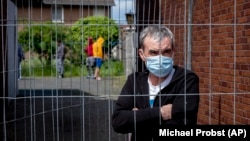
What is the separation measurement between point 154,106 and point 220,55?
2.47 metres

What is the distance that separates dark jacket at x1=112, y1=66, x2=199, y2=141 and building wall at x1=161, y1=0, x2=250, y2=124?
115 cm

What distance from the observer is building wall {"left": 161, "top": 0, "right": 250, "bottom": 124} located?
4.18 m

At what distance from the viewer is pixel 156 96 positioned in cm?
251

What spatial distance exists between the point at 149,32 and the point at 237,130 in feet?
2.46

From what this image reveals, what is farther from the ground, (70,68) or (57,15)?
(57,15)

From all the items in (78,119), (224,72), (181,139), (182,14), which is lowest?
(78,119)

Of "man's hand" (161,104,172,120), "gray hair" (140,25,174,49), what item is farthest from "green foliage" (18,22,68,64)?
"man's hand" (161,104,172,120)

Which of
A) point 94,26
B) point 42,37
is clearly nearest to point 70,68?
point 94,26

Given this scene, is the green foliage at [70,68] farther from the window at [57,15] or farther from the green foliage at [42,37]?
the window at [57,15]

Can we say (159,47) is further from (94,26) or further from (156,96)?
(94,26)

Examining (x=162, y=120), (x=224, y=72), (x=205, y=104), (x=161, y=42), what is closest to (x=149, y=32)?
(x=161, y=42)

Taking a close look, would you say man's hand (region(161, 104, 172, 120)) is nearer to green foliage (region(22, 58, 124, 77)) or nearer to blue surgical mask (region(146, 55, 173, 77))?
blue surgical mask (region(146, 55, 173, 77))

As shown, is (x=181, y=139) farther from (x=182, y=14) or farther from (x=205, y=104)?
(x=182, y=14)

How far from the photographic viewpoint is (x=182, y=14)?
18.9 ft
